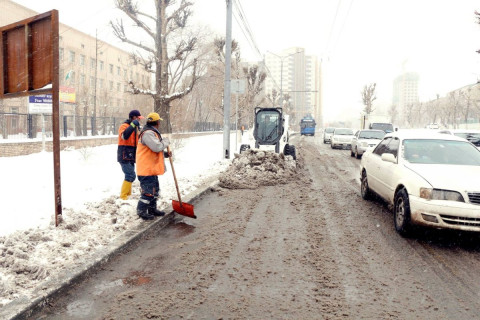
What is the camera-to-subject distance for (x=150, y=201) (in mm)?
6113

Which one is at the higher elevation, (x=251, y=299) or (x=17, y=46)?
(x=17, y=46)

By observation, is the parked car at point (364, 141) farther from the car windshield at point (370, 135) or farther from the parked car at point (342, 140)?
the parked car at point (342, 140)

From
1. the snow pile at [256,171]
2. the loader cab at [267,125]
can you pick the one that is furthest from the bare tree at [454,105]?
the snow pile at [256,171]

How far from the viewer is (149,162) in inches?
235

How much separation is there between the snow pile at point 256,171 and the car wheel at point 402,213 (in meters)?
4.69

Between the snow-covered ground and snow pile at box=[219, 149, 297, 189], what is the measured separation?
0.80 m

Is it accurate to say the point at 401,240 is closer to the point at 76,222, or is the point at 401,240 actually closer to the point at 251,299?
the point at 251,299

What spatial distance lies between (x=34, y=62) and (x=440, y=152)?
670 cm

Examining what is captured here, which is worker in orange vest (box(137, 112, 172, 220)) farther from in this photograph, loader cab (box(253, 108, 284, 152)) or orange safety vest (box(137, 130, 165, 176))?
loader cab (box(253, 108, 284, 152))

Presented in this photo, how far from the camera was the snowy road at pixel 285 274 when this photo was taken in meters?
3.36

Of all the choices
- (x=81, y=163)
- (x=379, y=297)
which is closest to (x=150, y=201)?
(x=379, y=297)

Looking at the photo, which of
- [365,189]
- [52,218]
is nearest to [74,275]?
[52,218]

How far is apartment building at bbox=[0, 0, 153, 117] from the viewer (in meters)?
30.1

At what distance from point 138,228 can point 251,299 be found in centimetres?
263
